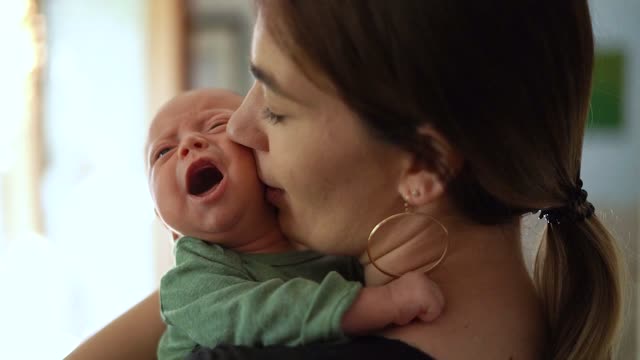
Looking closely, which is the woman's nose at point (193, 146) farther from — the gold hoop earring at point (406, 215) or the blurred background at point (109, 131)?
the blurred background at point (109, 131)

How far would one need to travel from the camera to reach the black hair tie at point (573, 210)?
1.03 metres

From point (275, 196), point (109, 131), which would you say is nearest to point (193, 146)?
point (275, 196)

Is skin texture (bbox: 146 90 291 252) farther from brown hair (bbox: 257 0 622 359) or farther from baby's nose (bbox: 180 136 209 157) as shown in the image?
brown hair (bbox: 257 0 622 359)

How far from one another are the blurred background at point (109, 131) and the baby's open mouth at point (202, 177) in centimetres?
202

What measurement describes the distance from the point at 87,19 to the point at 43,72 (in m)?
0.27

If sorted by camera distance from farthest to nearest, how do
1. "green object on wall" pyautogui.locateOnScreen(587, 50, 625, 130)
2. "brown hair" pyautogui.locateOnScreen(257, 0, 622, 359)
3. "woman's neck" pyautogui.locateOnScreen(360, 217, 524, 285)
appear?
"green object on wall" pyautogui.locateOnScreen(587, 50, 625, 130), "woman's neck" pyautogui.locateOnScreen(360, 217, 524, 285), "brown hair" pyautogui.locateOnScreen(257, 0, 622, 359)

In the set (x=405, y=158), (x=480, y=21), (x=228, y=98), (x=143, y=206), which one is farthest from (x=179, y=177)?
(x=143, y=206)

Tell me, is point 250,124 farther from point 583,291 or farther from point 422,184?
point 583,291

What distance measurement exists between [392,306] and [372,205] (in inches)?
5.2

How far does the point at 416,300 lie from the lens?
0.91m

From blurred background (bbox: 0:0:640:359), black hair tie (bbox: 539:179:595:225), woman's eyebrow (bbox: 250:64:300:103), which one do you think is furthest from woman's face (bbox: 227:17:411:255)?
blurred background (bbox: 0:0:640:359)

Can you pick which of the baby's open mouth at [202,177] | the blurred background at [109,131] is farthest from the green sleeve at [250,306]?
the blurred background at [109,131]

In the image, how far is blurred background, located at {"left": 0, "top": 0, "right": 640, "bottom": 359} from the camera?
3031 millimetres

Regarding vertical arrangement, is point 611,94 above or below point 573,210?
below
